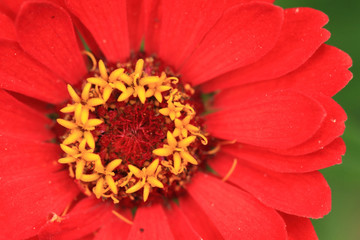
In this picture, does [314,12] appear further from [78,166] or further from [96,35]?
[78,166]

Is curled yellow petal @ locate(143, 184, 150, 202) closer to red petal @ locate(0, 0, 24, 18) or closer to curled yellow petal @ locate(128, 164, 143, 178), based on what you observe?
curled yellow petal @ locate(128, 164, 143, 178)

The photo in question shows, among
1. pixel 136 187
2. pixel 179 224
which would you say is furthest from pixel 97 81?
pixel 179 224

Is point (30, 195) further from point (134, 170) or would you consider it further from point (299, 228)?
point (299, 228)

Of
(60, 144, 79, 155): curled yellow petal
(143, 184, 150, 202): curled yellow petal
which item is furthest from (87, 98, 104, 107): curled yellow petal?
(143, 184, 150, 202): curled yellow petal

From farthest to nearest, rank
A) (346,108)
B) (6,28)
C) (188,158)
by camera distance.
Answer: (346,108) → (188,158) → (6,28)

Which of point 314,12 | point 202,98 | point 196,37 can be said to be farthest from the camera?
point 202,98

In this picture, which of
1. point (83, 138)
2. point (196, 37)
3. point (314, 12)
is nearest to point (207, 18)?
point (196, 37)
